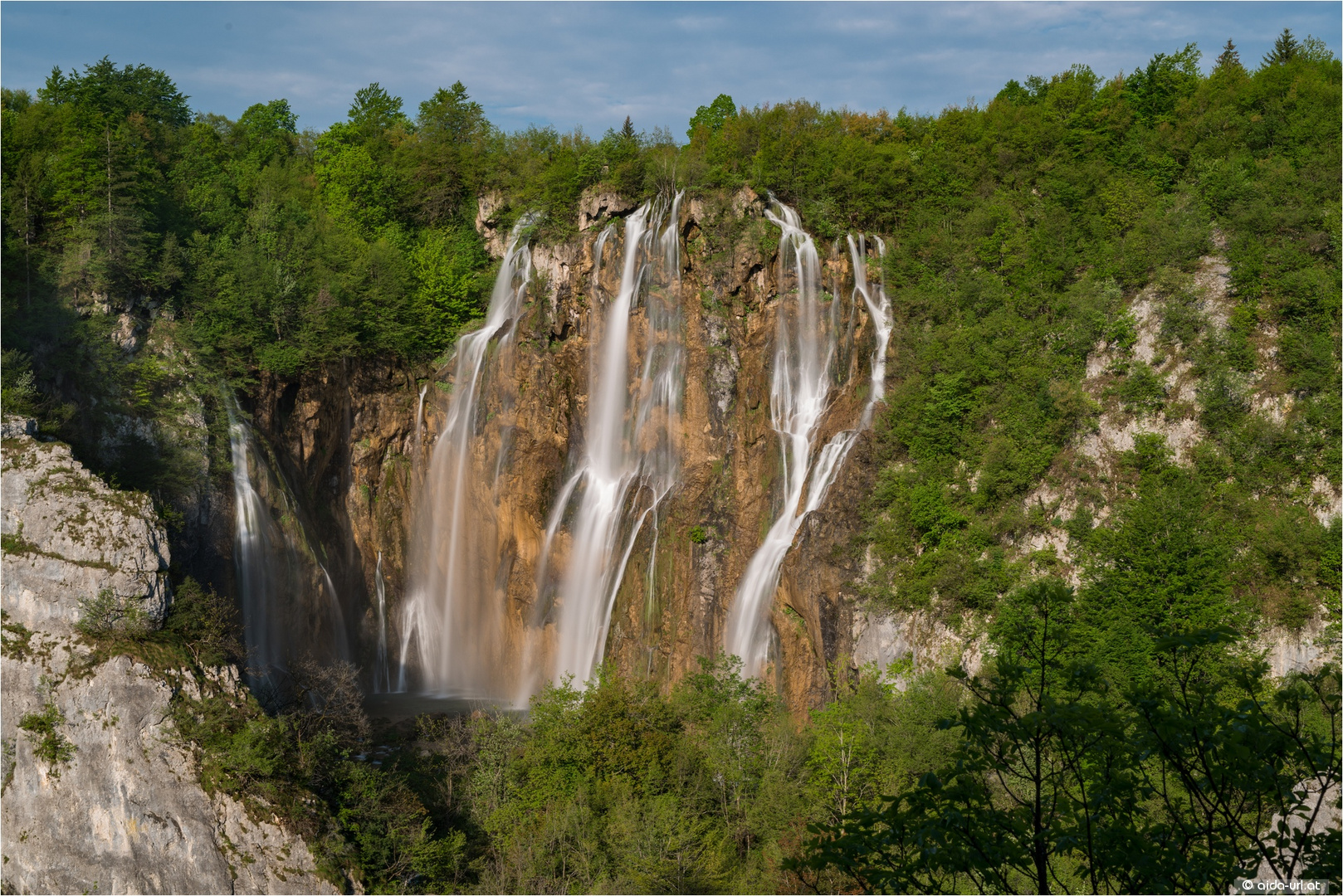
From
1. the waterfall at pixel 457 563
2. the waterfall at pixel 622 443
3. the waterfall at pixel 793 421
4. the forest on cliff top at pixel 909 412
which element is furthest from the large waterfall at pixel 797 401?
the waterfall at pixel 457 563

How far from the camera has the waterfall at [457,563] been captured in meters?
42.5

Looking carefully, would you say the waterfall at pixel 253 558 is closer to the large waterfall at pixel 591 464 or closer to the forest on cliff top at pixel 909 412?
the forest on cliff top at pixel 909 412

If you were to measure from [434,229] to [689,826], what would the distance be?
3670 cm

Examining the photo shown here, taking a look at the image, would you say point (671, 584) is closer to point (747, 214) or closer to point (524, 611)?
point (524, 611)

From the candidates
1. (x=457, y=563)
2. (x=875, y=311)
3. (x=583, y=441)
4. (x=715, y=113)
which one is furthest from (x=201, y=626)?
(x=715, y=113)

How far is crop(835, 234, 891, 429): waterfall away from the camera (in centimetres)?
3688

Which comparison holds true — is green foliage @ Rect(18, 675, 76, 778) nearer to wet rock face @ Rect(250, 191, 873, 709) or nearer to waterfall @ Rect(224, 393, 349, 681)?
waterfall @ Rect(224, 393, 349, 681)

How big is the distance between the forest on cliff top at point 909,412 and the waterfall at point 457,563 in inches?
143

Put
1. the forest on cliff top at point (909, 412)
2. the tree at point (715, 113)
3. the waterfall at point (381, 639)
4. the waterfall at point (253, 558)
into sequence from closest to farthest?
the forest on cliff top at point (909, 412) < the waterfall at point (253, 558) < the waterfall at point (381, 639) < the tree at point (715, 113)

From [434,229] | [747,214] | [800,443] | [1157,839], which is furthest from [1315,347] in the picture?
[434,229]

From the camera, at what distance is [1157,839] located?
919cm

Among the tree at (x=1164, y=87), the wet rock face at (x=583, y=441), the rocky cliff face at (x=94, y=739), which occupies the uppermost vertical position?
the tree at (x=1164, y=87)

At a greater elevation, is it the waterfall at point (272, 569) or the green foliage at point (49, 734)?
the waterfall at point (272, 569)

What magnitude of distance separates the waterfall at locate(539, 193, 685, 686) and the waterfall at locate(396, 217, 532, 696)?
4.22 metres
